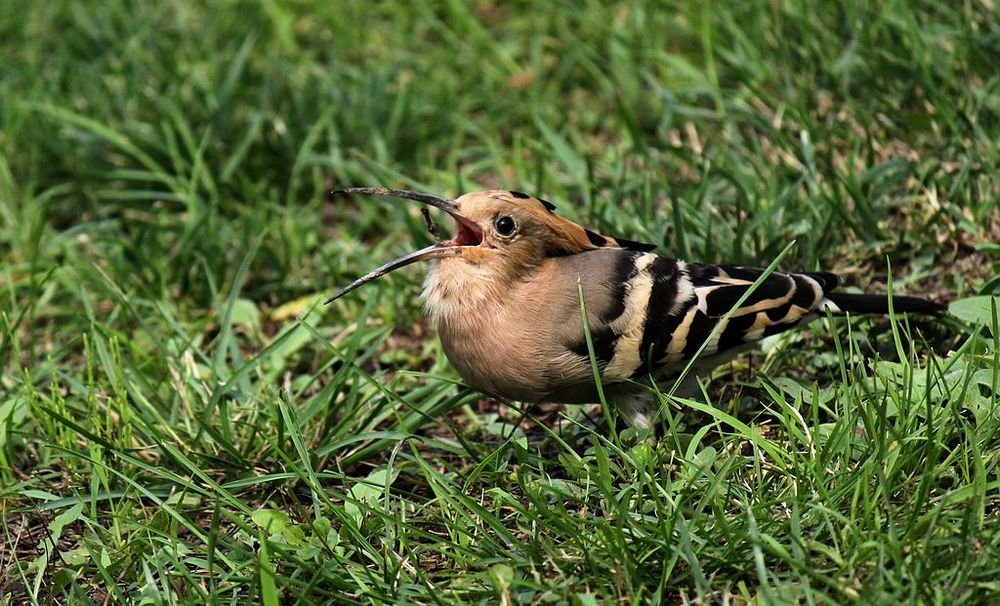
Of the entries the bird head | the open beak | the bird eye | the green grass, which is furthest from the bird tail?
the open beak

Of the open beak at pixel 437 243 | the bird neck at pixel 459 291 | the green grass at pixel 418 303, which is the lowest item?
the green grass at pixel 418 303

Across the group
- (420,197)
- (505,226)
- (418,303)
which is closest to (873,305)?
(505,226)

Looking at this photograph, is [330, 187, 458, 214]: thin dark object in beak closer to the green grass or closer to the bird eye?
the bird eye

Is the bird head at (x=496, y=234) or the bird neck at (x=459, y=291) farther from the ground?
the bird head at (x=496, y=234)

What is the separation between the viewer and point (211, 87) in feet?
17.6

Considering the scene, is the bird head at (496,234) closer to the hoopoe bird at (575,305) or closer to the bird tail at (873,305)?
the hoopoe bird at (575,305)

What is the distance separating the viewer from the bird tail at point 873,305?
347cm

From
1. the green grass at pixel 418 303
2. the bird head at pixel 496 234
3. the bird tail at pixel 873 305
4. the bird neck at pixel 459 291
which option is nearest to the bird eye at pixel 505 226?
the bird head at pixel 496 234

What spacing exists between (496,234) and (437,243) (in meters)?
0.21

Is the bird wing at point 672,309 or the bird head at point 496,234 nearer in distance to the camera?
the bird wing at point 672,309

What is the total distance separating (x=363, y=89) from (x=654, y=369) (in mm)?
2616

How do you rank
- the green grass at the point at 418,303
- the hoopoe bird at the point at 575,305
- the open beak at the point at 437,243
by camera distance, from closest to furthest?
1. the green grass at the point at 418,303
2. the hoopoe bird at the point at 575,305
3. the open beak at the point at 437,243

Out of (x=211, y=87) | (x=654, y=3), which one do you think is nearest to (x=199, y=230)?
(x=211, y=87)

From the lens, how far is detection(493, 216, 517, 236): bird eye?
11.3 ft
